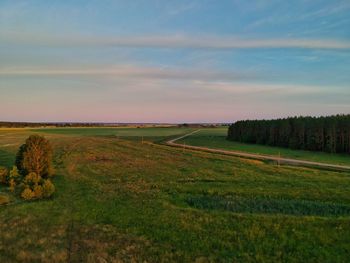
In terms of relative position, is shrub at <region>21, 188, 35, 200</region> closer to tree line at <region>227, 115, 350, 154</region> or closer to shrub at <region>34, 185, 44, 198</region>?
shrub at <region>34, 185, 44, 198</region>

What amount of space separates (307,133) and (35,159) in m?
63.3

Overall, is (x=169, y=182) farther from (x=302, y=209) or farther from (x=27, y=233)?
(x=27, y=233)

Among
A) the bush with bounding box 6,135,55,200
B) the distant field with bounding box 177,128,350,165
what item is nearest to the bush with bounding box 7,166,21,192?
the bush with bounding box 6,135,55,200

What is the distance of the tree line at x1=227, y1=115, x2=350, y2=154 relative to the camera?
68.1 metres

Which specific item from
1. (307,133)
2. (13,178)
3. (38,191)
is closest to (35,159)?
(13,178)

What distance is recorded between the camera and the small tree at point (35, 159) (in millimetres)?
28016

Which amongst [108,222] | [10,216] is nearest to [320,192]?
[108,222]

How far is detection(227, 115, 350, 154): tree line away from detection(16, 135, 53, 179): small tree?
193 feet

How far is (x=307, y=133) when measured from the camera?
7494 centimetres

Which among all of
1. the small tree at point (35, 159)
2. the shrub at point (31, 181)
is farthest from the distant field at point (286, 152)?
the shrub at point (31, 181)

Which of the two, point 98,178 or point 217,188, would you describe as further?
point 98,178

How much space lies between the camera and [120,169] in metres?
35.6

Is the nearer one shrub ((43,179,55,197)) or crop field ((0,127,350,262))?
crop field ((0,127,350,262))

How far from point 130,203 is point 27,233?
6612 mm
